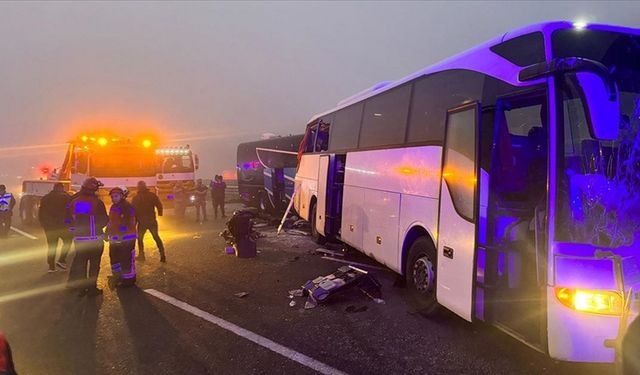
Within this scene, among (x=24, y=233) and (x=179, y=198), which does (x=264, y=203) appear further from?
(x=24, y=233)

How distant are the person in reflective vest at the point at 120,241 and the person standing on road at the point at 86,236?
33 cm

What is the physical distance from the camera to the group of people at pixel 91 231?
6.32 m

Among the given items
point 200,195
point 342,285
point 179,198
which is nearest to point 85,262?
point 342,285

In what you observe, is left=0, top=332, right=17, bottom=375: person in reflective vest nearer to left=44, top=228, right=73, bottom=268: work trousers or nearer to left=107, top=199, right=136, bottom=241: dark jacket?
left=107, top=199, right=136, bottom=241: dark jacket

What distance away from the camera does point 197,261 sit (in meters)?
8.77

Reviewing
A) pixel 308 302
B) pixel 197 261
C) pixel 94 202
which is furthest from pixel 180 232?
pixel 308 302

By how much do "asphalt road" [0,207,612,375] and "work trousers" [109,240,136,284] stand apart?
13.0 inches

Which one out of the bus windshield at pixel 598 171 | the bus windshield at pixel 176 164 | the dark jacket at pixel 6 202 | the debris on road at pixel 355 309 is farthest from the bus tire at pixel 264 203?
the bus windshield at pixel 598 171

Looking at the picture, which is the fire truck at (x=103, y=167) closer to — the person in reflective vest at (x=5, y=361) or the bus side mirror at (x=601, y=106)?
the person in reflective vest at (x=5, y=361)

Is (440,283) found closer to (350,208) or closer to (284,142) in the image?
(350,208)

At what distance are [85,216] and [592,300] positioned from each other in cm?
677

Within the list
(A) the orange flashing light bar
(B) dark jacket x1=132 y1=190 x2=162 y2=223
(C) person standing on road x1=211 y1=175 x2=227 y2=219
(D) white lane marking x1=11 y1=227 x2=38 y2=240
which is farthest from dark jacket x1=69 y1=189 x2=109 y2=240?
(A) the orange flashing light bar

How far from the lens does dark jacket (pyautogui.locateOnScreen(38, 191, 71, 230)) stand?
7.82 metres

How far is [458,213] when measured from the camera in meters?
4.45
